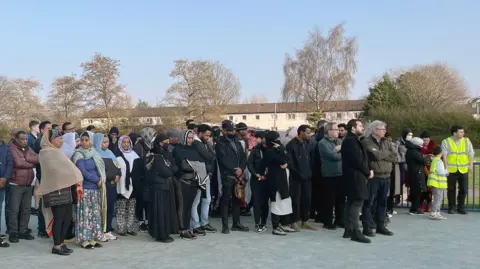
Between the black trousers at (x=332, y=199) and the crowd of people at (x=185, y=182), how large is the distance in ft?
0.06

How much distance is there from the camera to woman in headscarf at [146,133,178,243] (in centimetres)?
691

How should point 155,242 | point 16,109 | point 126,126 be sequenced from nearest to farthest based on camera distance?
point 155,242 → point 126,126 → point 16,109

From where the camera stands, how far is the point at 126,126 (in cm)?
3744

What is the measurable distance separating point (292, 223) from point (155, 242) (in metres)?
2.50

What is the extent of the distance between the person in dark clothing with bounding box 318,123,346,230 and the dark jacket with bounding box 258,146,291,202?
919 mm

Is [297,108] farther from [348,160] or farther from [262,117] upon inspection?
[348,160]

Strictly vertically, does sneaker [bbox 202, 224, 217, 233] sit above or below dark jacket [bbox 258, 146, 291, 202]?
below

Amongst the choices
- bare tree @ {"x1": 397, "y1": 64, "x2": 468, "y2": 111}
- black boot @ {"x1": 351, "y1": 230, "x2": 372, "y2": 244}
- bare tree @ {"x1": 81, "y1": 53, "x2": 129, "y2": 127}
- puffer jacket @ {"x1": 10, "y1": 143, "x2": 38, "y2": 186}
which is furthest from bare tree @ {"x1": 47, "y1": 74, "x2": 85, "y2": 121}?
black boot @ {"x1": 351, "y1": 230, "x2": 372, "y2": 244}

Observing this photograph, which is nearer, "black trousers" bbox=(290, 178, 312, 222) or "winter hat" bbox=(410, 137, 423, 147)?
"black trousers" bbox=(290, 178, 312, 222)

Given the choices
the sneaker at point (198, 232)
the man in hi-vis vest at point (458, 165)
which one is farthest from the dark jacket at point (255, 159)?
the man in hi-vis vest at point (458, 165)

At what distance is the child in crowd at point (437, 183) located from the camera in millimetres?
8508

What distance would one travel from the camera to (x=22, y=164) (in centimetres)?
700

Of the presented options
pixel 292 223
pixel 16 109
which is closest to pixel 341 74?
pixel 16 109

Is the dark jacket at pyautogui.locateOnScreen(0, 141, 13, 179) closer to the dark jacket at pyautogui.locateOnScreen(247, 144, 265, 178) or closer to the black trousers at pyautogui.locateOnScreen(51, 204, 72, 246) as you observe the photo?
the black trousers at pyautogui.locateOnScreen(51, 204, 72, 246)
